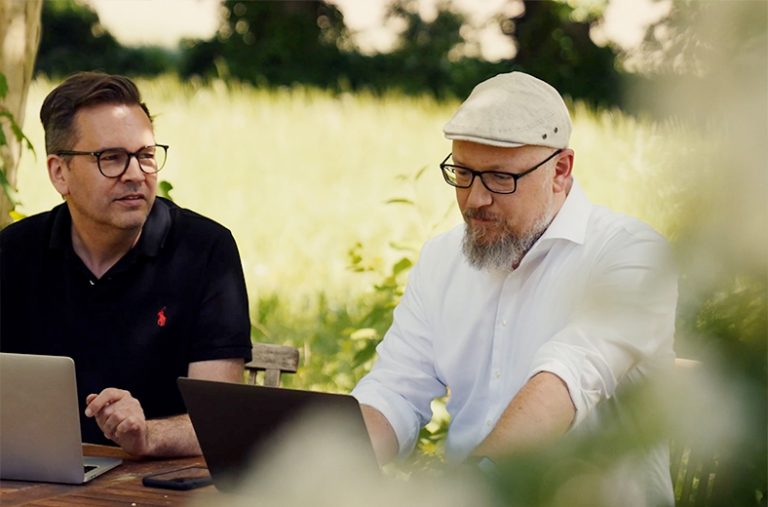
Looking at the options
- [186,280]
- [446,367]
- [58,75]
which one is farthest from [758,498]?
[58,75]

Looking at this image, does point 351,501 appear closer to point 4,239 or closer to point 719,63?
point 719,63

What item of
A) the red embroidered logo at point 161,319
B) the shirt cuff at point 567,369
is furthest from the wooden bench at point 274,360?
the shirt cuff at point 567,369

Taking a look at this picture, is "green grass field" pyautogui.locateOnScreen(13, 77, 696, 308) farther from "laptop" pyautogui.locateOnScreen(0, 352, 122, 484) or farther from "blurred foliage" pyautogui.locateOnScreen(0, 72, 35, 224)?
"laptop" pyautogui.locateOnScreen(0, 352, 122, 484)

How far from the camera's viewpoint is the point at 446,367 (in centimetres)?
282

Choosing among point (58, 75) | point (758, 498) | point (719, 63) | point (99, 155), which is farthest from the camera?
point (58, 75)

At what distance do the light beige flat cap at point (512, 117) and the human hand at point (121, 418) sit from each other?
0.87 metres

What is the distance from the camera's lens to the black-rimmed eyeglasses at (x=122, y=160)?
118 inches

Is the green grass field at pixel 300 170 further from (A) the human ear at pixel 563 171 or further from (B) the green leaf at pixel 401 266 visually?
(A) the human ear at pixel 563 171

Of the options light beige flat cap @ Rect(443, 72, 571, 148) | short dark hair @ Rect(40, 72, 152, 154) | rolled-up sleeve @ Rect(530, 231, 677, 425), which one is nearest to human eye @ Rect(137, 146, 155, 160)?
short dark hair @ Rect(40, 72, 152, 154)

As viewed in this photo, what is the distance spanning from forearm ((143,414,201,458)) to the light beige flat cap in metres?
0.83

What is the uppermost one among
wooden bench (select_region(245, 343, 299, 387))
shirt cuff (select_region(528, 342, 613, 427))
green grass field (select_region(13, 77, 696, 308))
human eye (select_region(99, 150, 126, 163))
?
human eye (select_region(99, 150, 126, 163))

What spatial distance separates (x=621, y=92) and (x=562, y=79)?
40.2ft

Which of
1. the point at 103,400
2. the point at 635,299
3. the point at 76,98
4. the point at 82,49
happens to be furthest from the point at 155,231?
the point at 82,49

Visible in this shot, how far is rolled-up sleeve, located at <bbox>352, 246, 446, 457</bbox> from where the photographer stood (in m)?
2.70
